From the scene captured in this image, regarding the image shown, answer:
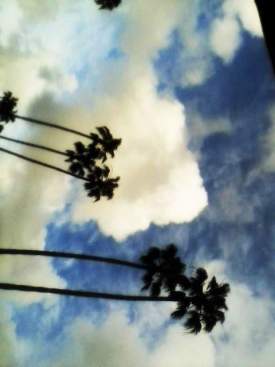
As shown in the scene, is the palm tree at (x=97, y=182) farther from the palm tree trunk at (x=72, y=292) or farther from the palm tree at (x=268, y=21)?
the palm tree at (x=268, y=21)

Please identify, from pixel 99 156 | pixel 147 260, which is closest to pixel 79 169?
pixel 99 156

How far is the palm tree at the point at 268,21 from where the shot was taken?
14.3 metres

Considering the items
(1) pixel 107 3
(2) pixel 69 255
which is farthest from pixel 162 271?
(1) pixel 107 3

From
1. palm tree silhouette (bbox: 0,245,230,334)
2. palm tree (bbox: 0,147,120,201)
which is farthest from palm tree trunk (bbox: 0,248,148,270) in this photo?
palm tree (bbox: 0,147,120,201)

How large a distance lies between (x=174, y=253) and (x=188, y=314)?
372cm

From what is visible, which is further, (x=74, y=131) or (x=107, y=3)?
(x=74, y=131)

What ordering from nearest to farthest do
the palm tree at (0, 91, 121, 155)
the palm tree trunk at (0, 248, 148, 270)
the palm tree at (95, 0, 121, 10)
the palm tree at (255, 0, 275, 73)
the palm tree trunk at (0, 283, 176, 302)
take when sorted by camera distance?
the palm tree at (255, 0, 275, 73), the palm tree trunk at (0, 283, 176, 302), the palm tree trunk at (0, 248, 148, 270), the palm tree at (95, 0, 121, 10), the palm tree at (0, 91, 121, 155)

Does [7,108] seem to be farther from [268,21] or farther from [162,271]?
[268,21]

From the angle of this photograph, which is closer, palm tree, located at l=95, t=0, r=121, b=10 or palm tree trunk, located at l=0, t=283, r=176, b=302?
palm tree trunk, located at l=0, t=283, r=176, b=302

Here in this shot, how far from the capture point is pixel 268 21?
14492 mm

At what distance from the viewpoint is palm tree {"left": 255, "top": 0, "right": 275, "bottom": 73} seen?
14336mm

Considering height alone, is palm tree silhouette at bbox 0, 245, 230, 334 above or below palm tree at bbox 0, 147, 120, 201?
below

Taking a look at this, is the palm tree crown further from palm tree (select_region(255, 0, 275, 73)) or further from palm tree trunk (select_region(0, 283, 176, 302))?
palm tree (select_region(255, 0, 275, 73))

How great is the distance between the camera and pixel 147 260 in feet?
86.5
